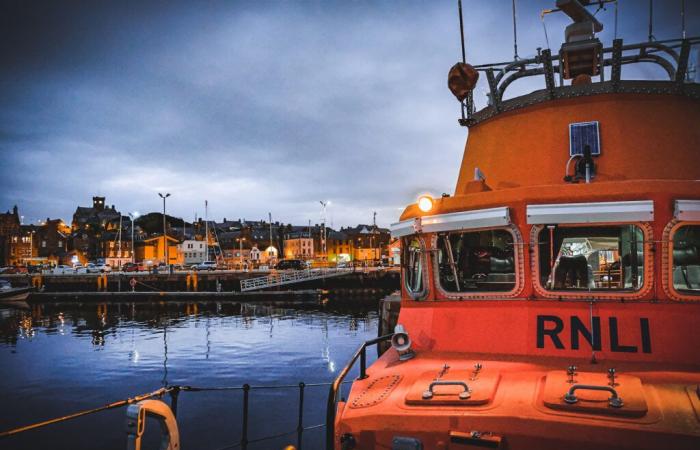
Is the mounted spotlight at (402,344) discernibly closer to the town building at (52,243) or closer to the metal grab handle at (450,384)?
the metal grab handle at (450,384)

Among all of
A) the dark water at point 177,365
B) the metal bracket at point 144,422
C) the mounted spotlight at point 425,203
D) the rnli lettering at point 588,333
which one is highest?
the mounted spotlight at point 425,203

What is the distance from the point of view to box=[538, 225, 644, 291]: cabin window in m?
5.19

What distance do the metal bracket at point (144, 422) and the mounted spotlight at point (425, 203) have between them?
340 centimetres

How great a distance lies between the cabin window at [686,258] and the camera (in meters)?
4.89

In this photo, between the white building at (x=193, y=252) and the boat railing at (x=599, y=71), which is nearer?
the boat railing at (x=599, y=71)

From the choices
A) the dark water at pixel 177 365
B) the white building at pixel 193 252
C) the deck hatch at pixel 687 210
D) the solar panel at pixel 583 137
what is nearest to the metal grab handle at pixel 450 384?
the deck hatch at pixel 687 210

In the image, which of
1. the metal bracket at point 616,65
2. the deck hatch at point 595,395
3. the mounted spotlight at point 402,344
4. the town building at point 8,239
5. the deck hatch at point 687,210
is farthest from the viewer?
the town building at point 8,239

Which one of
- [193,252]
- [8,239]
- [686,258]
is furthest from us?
[8,239]

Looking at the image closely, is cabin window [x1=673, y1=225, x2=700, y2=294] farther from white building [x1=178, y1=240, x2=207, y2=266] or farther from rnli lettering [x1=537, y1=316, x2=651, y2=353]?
white building [x1=178, y1=240, x2=207, y2=266]

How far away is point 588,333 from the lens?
489cm

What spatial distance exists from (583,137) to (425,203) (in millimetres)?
2344

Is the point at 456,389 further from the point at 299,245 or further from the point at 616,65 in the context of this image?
the point at 299,245

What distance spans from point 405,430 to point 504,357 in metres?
1.79

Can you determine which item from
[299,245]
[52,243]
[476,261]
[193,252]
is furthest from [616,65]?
[52,243]
